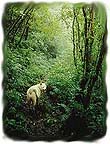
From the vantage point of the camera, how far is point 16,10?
206 cm

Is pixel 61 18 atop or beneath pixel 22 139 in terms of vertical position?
atop

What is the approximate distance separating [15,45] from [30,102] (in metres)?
0.26

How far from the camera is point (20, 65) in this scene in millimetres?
2064

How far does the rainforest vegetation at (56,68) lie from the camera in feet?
6.74

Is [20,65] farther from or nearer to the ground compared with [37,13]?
nearer to the ground

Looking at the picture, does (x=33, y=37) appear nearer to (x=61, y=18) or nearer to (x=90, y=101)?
(x=61, y=18)

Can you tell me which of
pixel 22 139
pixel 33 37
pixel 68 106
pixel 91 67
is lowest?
pixel 22 139

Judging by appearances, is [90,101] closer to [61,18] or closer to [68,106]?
[68,106]

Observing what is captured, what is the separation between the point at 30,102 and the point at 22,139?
0.17 meters

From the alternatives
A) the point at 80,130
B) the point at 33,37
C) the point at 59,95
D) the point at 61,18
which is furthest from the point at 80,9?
the point at 80,130

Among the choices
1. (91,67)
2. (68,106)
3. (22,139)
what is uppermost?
(91,67)

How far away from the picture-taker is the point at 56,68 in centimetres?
206

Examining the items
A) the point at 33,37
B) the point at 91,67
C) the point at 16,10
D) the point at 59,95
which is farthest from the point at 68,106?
the point at 16,10

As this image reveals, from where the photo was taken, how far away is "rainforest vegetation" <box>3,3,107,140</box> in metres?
2.05
